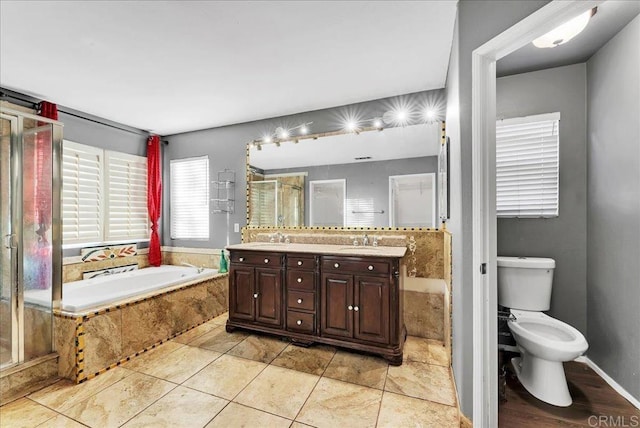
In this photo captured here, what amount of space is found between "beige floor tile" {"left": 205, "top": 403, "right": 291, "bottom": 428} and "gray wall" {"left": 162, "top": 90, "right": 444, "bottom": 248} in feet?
7.00

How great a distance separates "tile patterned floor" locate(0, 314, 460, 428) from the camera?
159 centimetres

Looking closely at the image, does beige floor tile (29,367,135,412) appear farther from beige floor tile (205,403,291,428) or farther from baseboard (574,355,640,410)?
baseboard (574,355,640,410)

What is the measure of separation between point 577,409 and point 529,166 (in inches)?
67.7

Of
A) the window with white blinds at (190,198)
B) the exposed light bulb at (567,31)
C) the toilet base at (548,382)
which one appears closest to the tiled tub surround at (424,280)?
the toilet base at (548,382)

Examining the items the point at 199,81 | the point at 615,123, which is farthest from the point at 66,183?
the point at 615,123

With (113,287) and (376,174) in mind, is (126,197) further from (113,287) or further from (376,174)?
(376,174)

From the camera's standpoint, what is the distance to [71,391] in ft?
6.09

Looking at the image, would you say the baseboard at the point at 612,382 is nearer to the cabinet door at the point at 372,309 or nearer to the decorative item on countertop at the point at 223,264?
the cabinet door at the point at 372,309

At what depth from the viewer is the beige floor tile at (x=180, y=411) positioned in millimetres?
1558

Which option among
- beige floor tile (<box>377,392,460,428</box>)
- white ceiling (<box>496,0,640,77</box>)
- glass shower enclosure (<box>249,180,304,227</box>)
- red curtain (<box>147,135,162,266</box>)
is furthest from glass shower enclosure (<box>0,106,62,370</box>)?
white ceiling (<box>496,0,640,77</box>)

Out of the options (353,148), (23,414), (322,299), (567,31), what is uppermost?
(567,31)

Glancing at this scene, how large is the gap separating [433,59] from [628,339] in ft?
7.51

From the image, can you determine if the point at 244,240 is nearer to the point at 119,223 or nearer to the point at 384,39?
the point at 119,223

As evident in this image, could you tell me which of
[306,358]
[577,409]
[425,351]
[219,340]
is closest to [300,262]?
[306,358]
